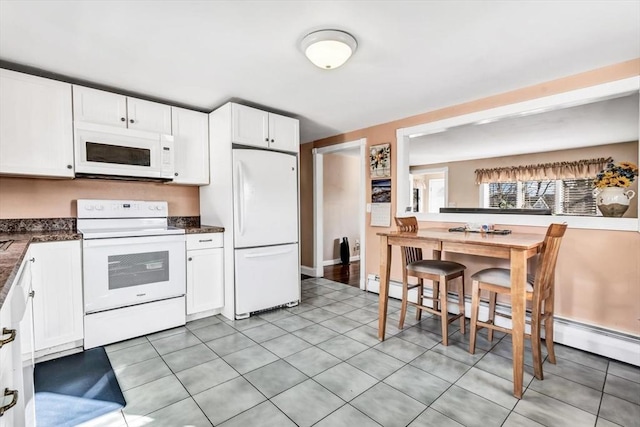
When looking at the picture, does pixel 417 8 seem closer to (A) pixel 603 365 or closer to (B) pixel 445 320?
(B) pixel 445 320

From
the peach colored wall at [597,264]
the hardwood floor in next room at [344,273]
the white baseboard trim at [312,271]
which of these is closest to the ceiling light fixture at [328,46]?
the peach colored wall at [597,264]

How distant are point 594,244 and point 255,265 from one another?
9.72 ft

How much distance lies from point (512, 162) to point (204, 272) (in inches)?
271

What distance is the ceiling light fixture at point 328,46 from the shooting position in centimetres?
188

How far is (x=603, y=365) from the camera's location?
87.6 inches

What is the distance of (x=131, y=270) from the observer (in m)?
2.61

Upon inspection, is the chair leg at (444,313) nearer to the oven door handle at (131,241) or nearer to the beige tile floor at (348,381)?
the beige tile floor at (348,381)

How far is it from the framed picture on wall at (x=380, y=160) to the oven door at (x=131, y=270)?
2.39 m

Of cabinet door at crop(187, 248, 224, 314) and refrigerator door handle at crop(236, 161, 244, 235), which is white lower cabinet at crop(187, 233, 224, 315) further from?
refrigerator door handle at crop(236, 161, 244, 235)

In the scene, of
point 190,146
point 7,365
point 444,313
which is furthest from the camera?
point 190,146

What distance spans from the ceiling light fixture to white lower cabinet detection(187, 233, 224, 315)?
1942 mm

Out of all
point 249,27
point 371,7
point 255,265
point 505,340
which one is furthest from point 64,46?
point 505,340

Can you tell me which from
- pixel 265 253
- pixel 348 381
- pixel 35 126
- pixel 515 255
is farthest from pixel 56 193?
pixel 515 255

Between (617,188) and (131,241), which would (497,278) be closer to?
(617,188)
